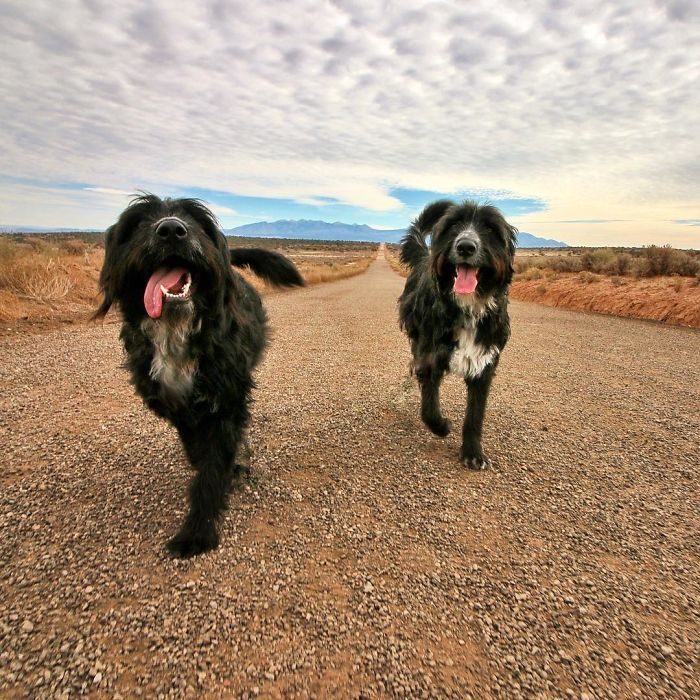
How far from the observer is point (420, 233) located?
221 inches

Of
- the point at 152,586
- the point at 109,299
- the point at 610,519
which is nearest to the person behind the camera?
the point at 152,586

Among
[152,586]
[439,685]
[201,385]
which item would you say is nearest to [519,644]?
[439,685]

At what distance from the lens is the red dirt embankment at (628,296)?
12641mm

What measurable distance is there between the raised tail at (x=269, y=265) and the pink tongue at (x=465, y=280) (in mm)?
1439

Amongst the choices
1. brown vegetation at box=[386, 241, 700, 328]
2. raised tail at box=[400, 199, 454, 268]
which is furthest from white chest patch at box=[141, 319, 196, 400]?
brown vegetation at box=[386, 241, 700, 328]

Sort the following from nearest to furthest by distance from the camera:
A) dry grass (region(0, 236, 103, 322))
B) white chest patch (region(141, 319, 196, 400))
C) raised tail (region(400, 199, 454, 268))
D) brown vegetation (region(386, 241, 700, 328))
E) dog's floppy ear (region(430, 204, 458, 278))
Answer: white chest patch (region(141, 319, 196, 400)), dog's floppy ear (region(430, 204, 458, 278)), raised tail (region(400, 199, 454, 268)), dry grass (region(0, 236, 103, 322)), brown vegetation (region(386, 241, 700, 328))

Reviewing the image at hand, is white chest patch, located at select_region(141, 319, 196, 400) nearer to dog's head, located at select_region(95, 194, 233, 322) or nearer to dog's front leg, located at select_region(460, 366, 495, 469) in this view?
dog's head, located at select_region(95, 194, 233, 322)

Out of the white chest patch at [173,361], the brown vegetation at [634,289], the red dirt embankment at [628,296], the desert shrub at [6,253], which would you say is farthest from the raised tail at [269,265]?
the red dirt embankment at [628,296]

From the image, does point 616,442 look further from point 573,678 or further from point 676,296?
point 676,296

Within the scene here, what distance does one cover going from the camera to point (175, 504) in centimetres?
334

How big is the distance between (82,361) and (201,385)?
4.87 meters

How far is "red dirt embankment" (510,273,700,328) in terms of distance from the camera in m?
12.6

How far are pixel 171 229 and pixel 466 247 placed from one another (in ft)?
7.79

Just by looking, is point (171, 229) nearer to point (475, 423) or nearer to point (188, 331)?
point (188, 331)
